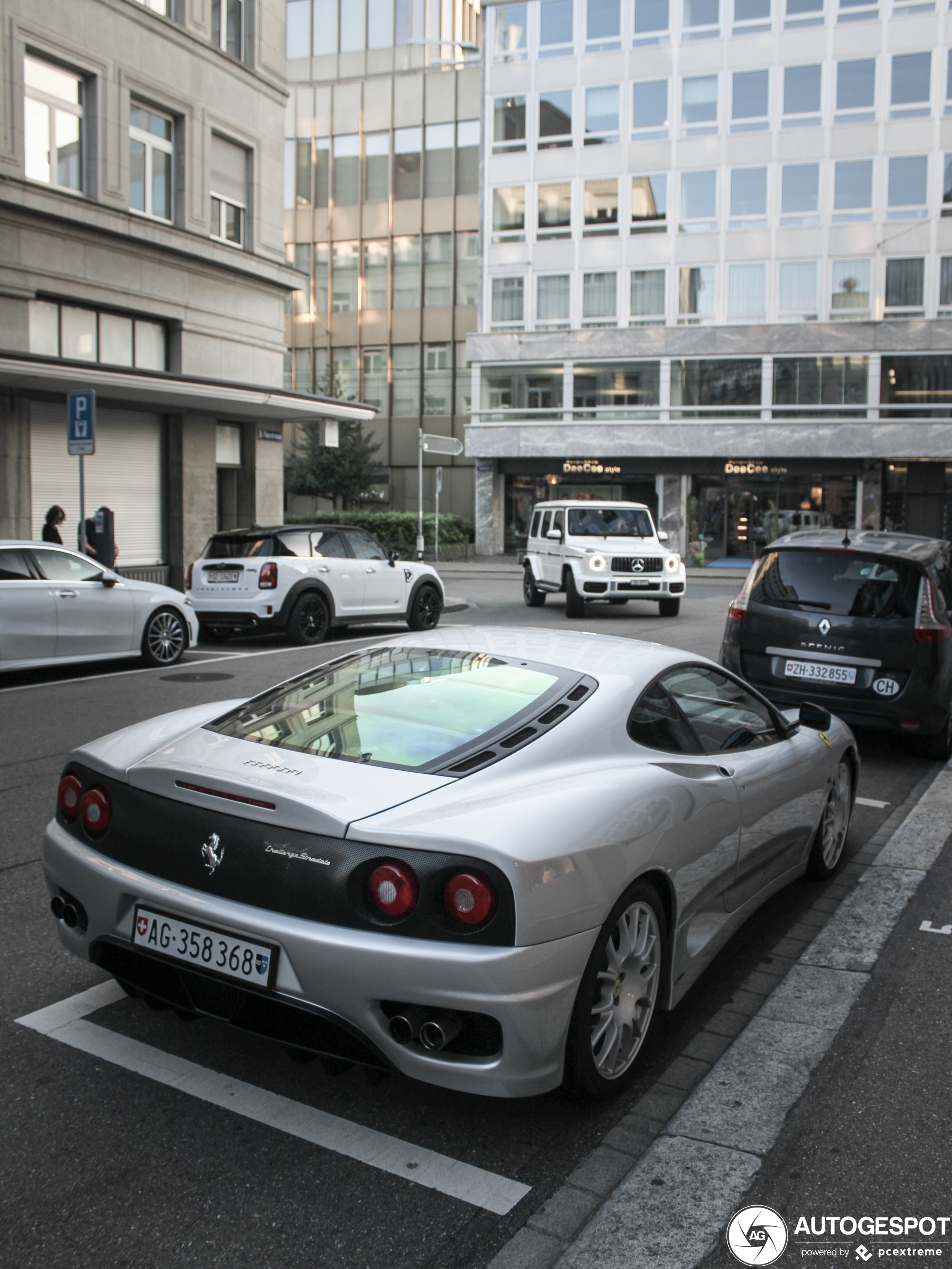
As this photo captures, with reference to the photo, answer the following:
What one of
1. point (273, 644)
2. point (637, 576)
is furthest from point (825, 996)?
point (637, 576)

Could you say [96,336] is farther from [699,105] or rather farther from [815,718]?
[699,105]

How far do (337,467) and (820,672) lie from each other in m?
38.3

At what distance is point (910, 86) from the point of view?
37.4m

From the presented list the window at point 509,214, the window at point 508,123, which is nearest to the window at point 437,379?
the window at point 509,214

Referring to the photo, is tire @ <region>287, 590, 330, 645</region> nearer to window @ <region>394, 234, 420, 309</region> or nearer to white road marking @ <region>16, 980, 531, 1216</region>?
white road marking @ <region>16, 980, 531, 1216</region>

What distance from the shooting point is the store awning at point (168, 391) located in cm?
1619

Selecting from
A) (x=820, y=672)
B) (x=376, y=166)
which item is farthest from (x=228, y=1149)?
(x=376, y=166)

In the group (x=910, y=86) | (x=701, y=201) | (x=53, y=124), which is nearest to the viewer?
(x=53, y=124)

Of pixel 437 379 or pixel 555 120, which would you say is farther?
pixel 437 379

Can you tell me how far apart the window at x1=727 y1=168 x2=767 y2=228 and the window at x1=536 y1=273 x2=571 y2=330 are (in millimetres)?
6106

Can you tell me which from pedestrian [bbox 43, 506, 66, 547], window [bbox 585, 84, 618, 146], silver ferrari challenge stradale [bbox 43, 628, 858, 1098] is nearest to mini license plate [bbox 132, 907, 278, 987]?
silver ferrari challenge stradale [bbox 43, 628, 858, 1098]

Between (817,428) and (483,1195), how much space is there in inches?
1515

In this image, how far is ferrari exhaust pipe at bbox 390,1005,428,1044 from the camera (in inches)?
111

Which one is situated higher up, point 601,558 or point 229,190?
point 229,190
